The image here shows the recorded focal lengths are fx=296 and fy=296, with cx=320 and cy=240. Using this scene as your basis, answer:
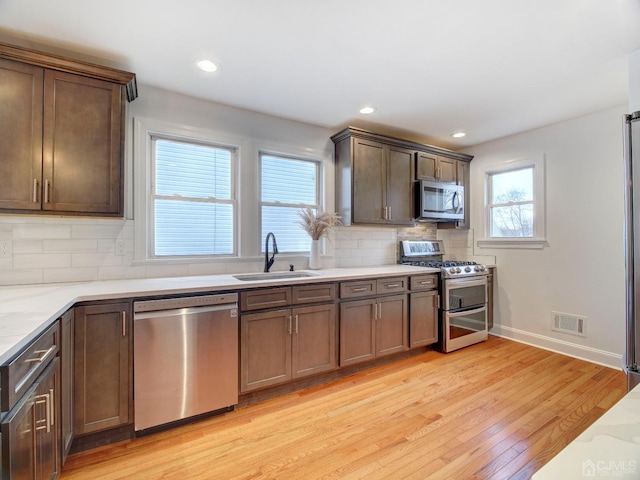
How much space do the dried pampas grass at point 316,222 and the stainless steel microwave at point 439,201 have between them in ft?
3.79

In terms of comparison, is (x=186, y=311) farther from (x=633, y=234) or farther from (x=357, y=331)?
(x=633, y=234)

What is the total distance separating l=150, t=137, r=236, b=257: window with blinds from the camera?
2586mm

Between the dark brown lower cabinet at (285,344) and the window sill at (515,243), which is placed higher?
the window sill at (515,243)

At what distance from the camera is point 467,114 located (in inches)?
120

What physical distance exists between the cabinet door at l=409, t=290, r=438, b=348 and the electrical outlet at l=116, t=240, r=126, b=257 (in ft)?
8.78

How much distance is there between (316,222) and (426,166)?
166 cm

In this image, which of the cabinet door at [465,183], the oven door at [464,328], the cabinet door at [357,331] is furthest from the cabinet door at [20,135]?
the cabinet door at [465,183]

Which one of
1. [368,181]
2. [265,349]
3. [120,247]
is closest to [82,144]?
[120,247]

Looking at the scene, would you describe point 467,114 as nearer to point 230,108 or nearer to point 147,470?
point 230,108

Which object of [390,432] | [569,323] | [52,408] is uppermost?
[52,408]

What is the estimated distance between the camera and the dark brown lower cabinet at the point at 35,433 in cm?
97

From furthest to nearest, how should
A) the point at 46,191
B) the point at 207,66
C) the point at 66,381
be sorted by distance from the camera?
the point at 207,66 < the point at 46,191 < the point at 66,381

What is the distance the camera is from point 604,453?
0.60m

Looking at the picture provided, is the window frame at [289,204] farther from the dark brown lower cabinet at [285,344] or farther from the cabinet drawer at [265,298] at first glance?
the dark brown lower cabinet at [285,344]
